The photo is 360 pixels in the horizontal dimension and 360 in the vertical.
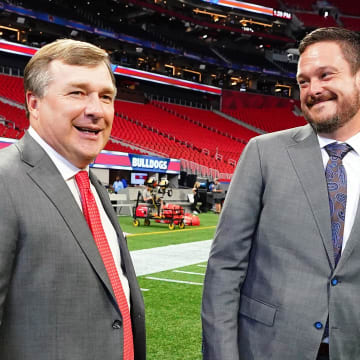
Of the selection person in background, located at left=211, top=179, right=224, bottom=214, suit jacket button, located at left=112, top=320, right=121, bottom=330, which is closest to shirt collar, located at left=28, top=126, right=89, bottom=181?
suit jacket button, located at left=112, top=320, right=121, bottom=330

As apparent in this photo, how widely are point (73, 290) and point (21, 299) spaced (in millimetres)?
179

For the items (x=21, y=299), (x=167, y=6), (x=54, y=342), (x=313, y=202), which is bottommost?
(x=54, y=342)

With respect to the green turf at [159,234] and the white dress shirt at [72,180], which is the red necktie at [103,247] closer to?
the white dress shirt at [72,180]

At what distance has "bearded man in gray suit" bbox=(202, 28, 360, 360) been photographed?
1988 mm

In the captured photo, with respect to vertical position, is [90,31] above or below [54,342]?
above

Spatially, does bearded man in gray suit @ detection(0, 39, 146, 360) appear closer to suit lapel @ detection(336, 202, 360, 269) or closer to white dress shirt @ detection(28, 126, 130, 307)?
white dress shirt @ detection(28, 126, 130, 307)

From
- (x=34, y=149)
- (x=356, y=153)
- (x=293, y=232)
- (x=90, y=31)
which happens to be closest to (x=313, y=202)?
(x=293, y=232)

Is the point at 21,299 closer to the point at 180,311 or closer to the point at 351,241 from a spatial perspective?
the point at 351,241

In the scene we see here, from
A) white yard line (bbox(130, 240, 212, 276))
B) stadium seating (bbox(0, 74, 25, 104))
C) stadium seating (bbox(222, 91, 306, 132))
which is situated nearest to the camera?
white yard line (bbox(130, 240, 212, 276))

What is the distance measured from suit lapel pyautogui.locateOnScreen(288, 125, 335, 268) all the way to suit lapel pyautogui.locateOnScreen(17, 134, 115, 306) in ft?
3.08

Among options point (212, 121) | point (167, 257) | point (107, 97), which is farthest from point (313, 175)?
point (212, 121)

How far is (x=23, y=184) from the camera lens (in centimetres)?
166

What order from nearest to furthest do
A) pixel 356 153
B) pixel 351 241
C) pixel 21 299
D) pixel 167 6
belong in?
1. pixel 21 299
2. pixel 351 241
3. pixel 356 153
4. pixel 167 6

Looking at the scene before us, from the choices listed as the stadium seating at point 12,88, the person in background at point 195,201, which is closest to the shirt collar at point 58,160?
the person in background at point 195,201
